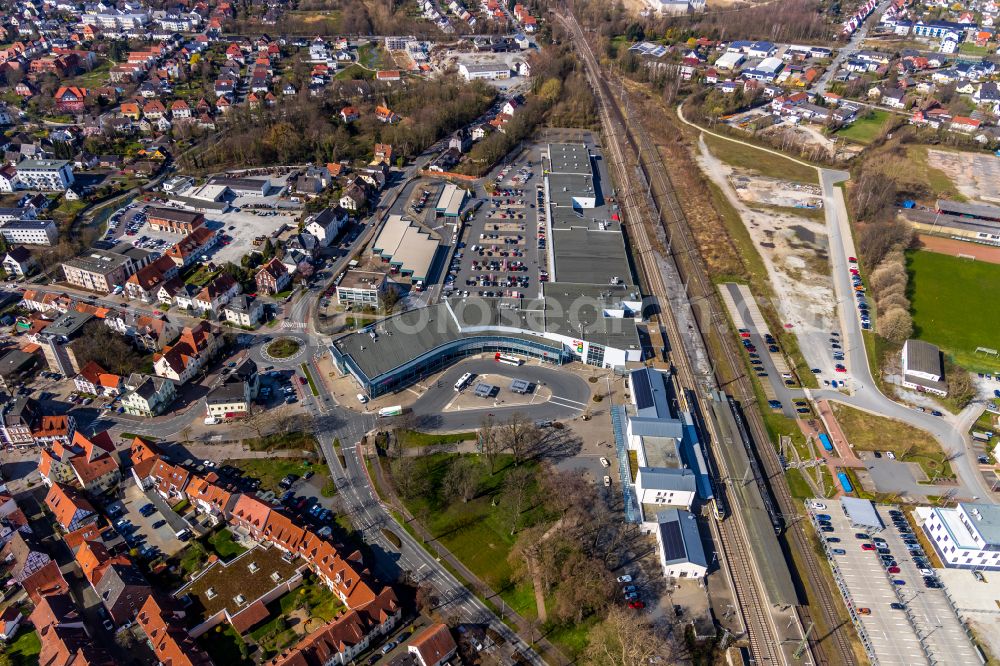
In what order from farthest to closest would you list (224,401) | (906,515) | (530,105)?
(530,105)
(224,401)
(906,515)

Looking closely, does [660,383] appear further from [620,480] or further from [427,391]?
[427,391]

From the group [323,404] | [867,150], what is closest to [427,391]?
[323,404]

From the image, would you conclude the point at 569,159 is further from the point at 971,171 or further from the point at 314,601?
the point at 314,601

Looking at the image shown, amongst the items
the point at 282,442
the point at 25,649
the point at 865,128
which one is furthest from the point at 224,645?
the point at 865,128

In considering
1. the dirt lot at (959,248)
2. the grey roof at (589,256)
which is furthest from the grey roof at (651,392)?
the dirt lot at (959,248)

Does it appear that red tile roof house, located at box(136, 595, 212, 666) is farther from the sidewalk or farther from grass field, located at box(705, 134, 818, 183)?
grass field, located at box(705, 134, 818, 183)

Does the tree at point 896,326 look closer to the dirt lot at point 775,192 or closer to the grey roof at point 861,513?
the grey roof at point 861,513

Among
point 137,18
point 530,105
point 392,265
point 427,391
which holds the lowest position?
point 427,391
